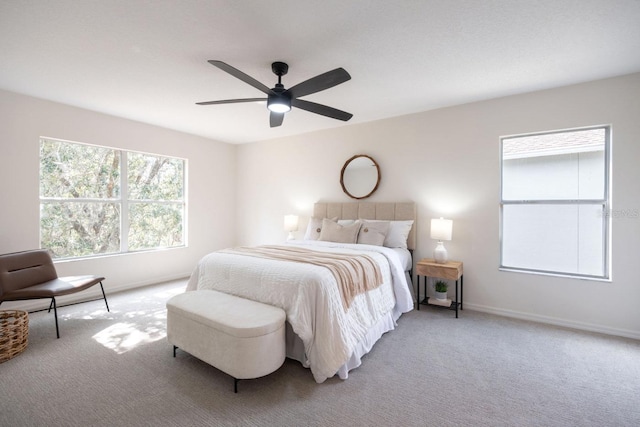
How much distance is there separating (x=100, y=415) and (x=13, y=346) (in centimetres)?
142

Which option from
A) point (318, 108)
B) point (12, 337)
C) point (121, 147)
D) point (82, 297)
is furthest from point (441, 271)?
point (121, 147)

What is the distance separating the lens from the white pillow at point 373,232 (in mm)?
3762

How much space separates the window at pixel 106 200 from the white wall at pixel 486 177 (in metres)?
2.26

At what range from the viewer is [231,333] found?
77.5 inches

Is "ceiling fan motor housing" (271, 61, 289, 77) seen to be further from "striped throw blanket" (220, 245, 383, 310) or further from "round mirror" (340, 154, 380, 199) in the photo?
"round mirror" (340, 154, 380, 199)

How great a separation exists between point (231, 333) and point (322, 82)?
1.99 m

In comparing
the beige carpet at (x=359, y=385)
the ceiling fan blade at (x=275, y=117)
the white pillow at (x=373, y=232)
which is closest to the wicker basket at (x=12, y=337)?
the beige carpet at (x=359, y=385)

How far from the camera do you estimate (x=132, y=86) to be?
320cm

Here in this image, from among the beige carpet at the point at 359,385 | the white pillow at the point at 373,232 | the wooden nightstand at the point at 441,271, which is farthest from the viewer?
the white pillow at the point at 373,232

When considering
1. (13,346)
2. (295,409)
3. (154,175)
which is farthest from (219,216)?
(295,409)

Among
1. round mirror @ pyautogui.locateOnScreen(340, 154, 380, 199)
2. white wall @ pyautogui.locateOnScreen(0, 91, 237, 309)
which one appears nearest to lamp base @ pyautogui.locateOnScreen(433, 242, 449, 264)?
round mirror @ pyautogui.locateOnScreen(340, 154, 380, 199)

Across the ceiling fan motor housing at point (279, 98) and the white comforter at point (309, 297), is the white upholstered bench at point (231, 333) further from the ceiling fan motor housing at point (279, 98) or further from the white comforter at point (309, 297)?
the ceiling fan motor housing at point (279, 98)

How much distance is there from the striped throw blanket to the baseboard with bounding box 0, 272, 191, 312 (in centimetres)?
245

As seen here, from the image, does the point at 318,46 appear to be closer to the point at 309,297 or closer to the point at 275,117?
the point at 275,117
